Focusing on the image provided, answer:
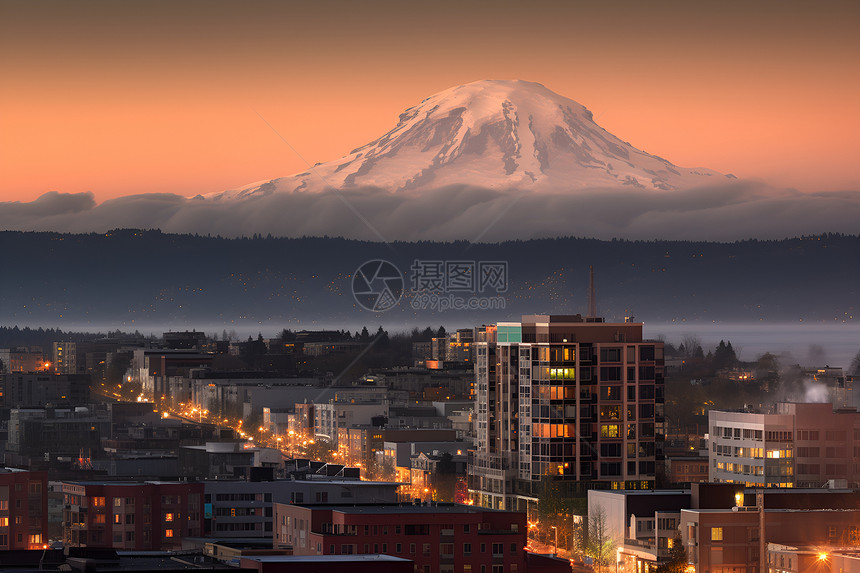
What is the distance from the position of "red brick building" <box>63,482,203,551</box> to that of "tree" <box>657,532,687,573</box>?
21105 millimetres

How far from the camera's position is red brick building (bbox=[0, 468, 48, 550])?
76750 millimetres

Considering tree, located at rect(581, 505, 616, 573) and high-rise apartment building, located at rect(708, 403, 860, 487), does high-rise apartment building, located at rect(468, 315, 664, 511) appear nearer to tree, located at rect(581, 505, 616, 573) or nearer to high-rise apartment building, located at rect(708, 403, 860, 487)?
high-rise apartment building, located at rect(708, 403, 860, 487)

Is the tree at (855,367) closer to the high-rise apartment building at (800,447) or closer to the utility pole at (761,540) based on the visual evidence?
the high-rise apartment building at (800,447)

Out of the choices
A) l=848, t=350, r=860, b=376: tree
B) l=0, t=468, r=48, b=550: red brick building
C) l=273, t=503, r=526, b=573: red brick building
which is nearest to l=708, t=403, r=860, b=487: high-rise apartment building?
l=273, t=503, r=526, b=573: red brick building

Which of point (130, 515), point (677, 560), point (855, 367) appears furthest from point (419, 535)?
point (855, 367)

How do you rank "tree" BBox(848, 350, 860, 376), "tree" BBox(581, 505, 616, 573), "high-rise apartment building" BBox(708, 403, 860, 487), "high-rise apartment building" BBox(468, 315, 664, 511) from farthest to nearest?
"tree" BBox(848, 350, 860, 376), "high-rise apartment building" BBox(468, 315, 664, 511), "high-rise apartment building" BBox(708, 403, 860, 487), "tree" BBox(581, 505, 616, 573)

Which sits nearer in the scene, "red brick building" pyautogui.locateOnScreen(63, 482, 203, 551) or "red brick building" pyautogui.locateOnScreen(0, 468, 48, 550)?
"red brick building" pyautogui.locateOnScreen(0, 468, 48, 550)

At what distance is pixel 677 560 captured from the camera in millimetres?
63125

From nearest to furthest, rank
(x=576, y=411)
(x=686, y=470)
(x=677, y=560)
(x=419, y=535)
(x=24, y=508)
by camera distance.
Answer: (x=419, y=535), (x=677, y=560), (x=24, y=508), (x=576, y=411), (x=686, y=470)

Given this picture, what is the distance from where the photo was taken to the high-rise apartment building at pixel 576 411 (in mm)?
83562

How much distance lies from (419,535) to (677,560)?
26.1 feet

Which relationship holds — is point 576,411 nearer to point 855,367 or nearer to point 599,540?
point 599,540

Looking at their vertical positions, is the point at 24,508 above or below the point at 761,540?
below

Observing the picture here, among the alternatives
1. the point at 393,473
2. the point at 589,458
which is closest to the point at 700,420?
the point at 393,473
